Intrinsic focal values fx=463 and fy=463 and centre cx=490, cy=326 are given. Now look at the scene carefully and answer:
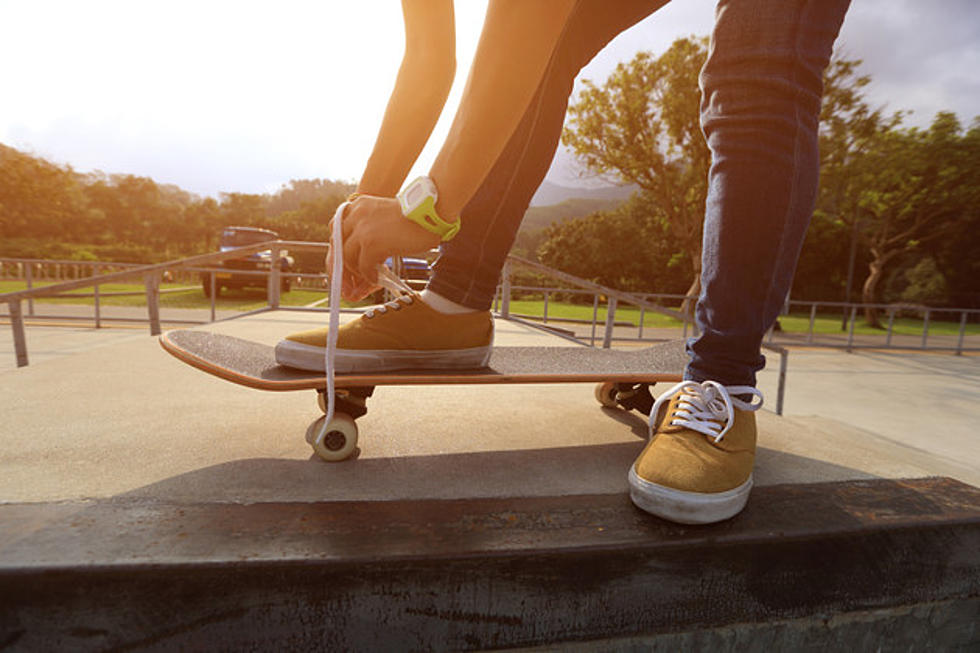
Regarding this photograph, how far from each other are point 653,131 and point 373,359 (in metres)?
14.7

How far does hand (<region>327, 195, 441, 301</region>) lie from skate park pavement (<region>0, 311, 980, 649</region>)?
455mm

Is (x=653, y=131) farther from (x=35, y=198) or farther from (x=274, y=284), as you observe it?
(x=35, y=198)

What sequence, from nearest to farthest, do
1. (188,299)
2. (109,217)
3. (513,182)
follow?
(513,182), (188,299), (109,217)

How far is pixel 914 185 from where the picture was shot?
19.2 metres

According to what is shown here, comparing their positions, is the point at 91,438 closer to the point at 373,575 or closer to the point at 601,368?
the point at 373,575

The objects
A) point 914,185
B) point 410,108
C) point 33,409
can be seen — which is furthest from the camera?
point 914,185

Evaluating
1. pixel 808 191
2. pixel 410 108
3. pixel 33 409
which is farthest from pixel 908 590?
pixel 33 409

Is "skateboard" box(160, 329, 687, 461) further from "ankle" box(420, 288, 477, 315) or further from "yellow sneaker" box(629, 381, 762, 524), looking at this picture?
"yellow sneaker" box(629, 381, 762, 524)

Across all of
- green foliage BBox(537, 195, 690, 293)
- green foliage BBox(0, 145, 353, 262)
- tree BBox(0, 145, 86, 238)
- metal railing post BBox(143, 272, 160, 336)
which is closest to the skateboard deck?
metal railing post BBox(143, 272, 160, 336)

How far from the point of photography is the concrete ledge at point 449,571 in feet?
1.86

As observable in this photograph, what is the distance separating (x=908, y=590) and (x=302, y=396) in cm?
→ 171

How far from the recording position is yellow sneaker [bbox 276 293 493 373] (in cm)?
105

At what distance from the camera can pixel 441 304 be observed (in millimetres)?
1131

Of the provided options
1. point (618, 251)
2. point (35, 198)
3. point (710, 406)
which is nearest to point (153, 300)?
point (710, 406)
